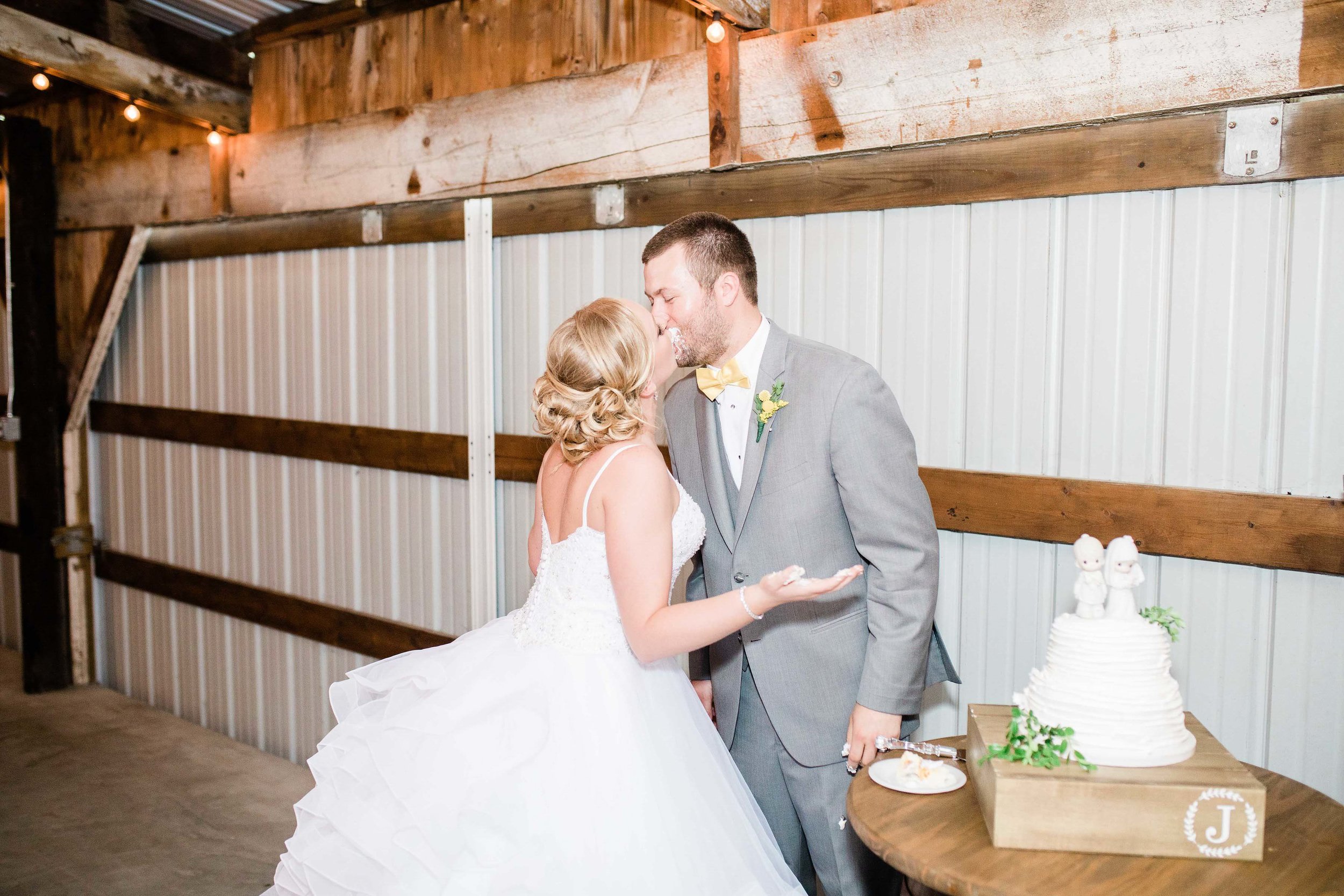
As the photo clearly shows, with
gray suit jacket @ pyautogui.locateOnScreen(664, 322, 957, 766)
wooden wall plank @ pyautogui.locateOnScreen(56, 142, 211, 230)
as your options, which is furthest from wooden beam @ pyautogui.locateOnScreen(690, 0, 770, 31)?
wooden wall plank @ pyautogui.locateOnScreen(56, 142, 211, 230)

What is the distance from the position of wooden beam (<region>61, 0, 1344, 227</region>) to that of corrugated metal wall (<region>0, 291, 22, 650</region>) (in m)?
3.52

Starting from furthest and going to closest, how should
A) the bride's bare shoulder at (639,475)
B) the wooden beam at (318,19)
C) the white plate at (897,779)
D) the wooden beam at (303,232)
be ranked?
the wooden beam at (318,19) → the wooden beam at (303,232) → the bride's bare shoulder at (639,475) → the white plate at (897,779)

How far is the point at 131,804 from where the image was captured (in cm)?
452

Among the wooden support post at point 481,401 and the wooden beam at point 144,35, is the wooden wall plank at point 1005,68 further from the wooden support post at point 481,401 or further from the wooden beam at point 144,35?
the wooden beam at point 144,35

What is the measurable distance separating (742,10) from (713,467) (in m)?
1.38

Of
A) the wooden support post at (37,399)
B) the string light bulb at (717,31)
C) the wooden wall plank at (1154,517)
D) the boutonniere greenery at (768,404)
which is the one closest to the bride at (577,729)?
the boutonniere greenery at (768,404)

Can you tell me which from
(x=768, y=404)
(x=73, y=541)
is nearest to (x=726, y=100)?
(x=768, y=404)

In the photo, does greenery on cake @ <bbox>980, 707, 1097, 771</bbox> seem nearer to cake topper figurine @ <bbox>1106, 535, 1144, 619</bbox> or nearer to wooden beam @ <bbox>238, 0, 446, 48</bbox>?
cake topper figurine @ <bbox>1106, 535, 1144, 619</bbox>

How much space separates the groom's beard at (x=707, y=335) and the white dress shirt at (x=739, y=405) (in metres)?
0.04

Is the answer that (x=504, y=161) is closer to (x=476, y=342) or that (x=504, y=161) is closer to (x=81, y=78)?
(x=476, y=342)

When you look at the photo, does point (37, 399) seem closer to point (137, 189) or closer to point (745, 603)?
point (137, 189)

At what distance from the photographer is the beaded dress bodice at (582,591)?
2.24m

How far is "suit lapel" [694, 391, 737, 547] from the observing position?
239cm

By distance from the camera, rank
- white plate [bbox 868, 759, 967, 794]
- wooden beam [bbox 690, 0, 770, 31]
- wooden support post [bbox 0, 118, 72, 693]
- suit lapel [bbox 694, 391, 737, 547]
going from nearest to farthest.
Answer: white plate [bbox 868, 759, 967, 794]
suit lapel [bbox 694, 391, 737, 547]
wooden beam [bbox 690, 0, 770, 31]
wooden support post [bbox 0, 118, 72, 693]
